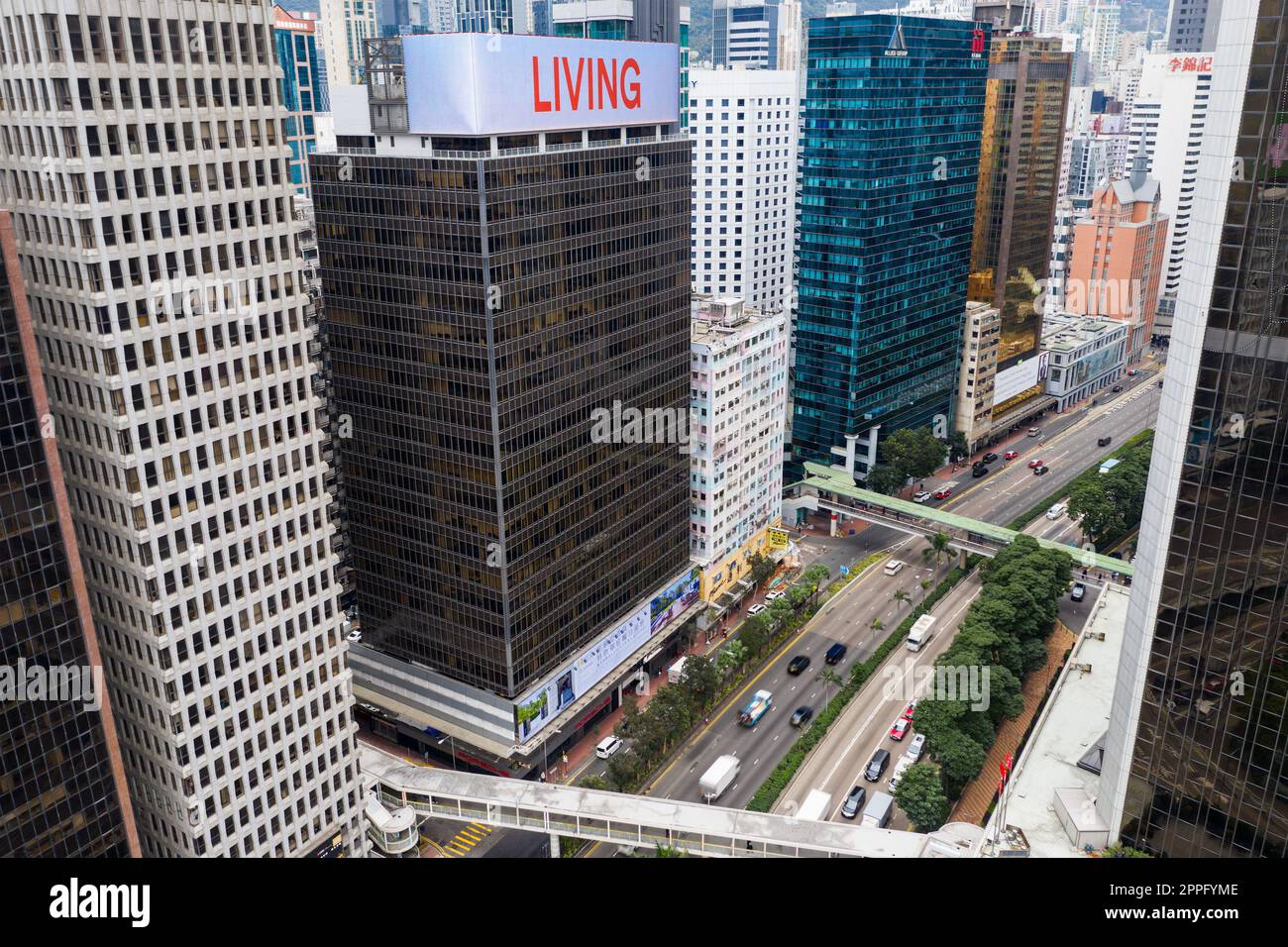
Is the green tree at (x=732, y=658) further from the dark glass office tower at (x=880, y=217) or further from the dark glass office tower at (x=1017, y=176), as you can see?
the dark glass office tower at (x=1017, y=176)

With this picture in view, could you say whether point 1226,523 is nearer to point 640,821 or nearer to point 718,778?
point 640,821

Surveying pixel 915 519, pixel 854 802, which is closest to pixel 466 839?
pixel 854 802

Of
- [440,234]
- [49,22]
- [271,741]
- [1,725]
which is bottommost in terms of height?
[271,741]

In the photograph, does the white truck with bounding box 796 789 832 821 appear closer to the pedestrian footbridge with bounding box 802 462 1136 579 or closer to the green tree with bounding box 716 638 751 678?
the green tree with bounding box 716 638 751 678

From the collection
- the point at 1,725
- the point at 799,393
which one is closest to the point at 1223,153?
the point at 1,725

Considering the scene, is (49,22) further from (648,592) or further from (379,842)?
(648,592)

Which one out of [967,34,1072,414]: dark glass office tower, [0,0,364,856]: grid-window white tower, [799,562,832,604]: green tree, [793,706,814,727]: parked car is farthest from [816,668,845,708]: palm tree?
[967,34,1072,414]: dark glass office tower
